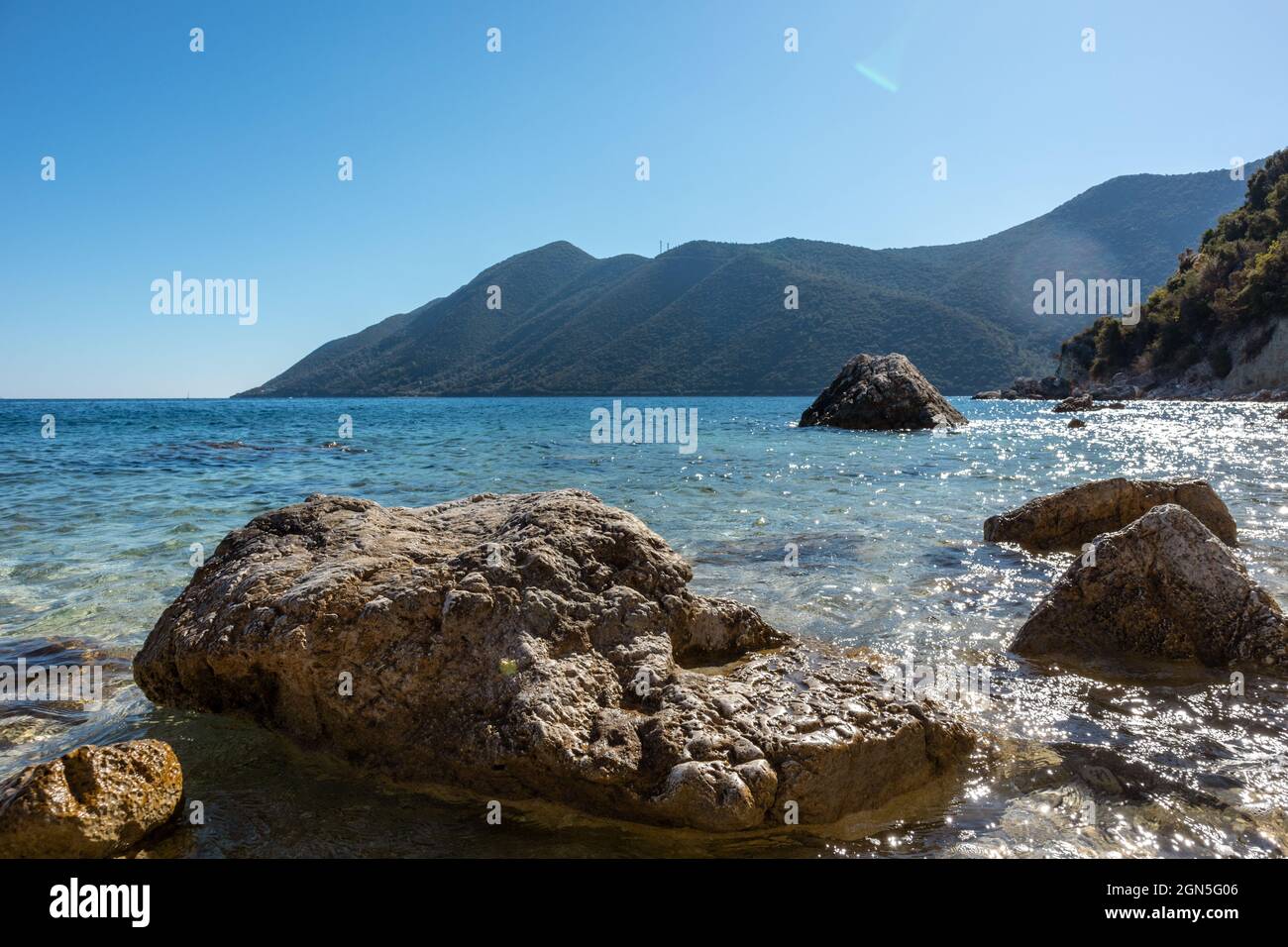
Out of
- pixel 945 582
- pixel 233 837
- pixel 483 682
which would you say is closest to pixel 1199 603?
pixel 945 582

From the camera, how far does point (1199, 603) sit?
4734mm

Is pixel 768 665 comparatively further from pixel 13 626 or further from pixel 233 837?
pixel 13 626

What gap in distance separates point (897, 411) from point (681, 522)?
2424 cm

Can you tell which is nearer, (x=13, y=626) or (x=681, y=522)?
(x=13, y=626)

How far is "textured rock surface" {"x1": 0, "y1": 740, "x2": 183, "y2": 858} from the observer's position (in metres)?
2.51

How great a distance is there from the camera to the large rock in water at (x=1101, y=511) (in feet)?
25.4

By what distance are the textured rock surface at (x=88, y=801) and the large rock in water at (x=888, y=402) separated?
102 feet

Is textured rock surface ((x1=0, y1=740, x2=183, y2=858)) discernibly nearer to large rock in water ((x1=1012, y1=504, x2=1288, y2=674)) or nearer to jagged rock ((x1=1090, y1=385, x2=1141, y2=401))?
large rock in water ((x1=1012, y1=504, x2=1288, y2=674))

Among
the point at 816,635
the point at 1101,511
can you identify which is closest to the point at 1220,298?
the point at 1101,511

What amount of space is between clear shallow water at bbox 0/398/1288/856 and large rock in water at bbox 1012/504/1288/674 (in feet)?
1.05

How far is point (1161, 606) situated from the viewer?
15.8 ft

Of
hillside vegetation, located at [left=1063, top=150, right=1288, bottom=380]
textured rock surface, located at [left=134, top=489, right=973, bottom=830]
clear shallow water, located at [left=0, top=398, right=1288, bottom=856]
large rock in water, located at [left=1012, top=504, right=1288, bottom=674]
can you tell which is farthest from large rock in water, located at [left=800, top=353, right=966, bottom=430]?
textured rock surface, located at [left=134, top=489, right=973, bottom=830]

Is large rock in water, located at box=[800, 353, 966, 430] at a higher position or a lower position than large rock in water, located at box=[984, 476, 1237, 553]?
higher

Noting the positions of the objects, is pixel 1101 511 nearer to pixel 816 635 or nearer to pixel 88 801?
pixel 816 635
